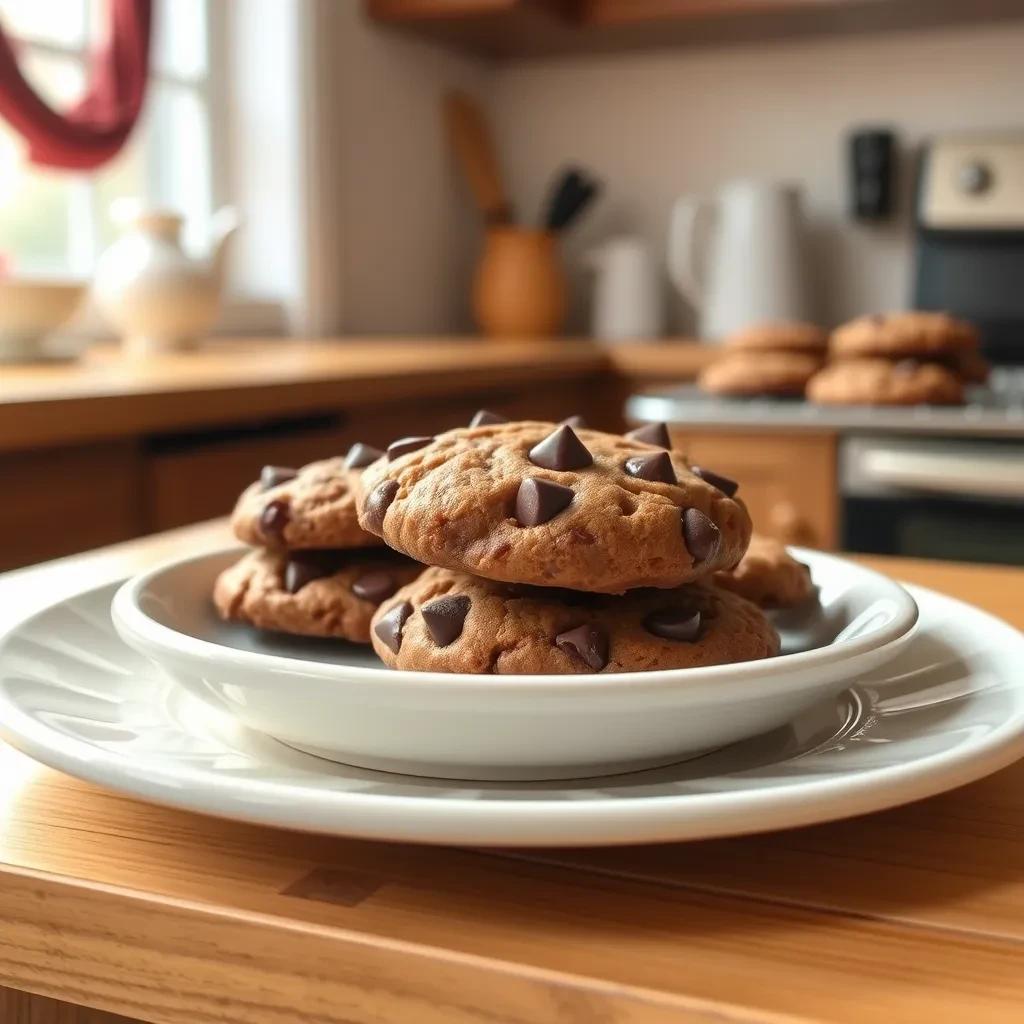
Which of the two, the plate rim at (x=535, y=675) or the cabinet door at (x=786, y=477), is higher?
the plate rim at (x=535, y=675)

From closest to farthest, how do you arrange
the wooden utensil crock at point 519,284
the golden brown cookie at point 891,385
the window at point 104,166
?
1. the golden brown cookie at point 891,385
2. the window at point 104,166
3. the wooden utensil crock at point 519,284

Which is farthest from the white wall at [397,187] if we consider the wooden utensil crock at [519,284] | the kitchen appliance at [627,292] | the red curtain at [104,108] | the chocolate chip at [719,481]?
the chocolate chip at [719,481]

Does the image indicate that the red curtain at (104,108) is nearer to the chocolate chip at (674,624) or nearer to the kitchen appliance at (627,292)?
the kitchen appliance at (627,292)

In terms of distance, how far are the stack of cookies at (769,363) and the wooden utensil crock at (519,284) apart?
928 mm

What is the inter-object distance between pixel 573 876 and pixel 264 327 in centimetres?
249

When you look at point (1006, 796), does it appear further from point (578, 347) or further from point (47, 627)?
point (578, 347)

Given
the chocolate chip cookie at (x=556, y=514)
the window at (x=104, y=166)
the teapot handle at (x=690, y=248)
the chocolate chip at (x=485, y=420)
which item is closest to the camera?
the chocolate chip cookie at (x=556, y=514)

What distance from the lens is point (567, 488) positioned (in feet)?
1.41

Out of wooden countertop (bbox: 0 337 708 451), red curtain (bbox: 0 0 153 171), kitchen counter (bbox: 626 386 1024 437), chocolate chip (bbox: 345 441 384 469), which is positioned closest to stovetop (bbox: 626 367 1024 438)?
kitchen counter (bbox: 626 386 1024 437)

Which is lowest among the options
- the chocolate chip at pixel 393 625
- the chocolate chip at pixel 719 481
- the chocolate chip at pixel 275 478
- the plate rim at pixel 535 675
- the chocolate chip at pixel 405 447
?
the chocolate chip at pixel 393 625

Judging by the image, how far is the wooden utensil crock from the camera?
121 inches

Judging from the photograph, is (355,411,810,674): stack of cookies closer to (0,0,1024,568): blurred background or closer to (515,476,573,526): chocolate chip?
(515,476,573,526): chocolate chip

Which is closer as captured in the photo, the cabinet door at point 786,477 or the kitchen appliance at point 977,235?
the cabinet door at point 786,477

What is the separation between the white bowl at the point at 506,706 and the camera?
1.17ft
